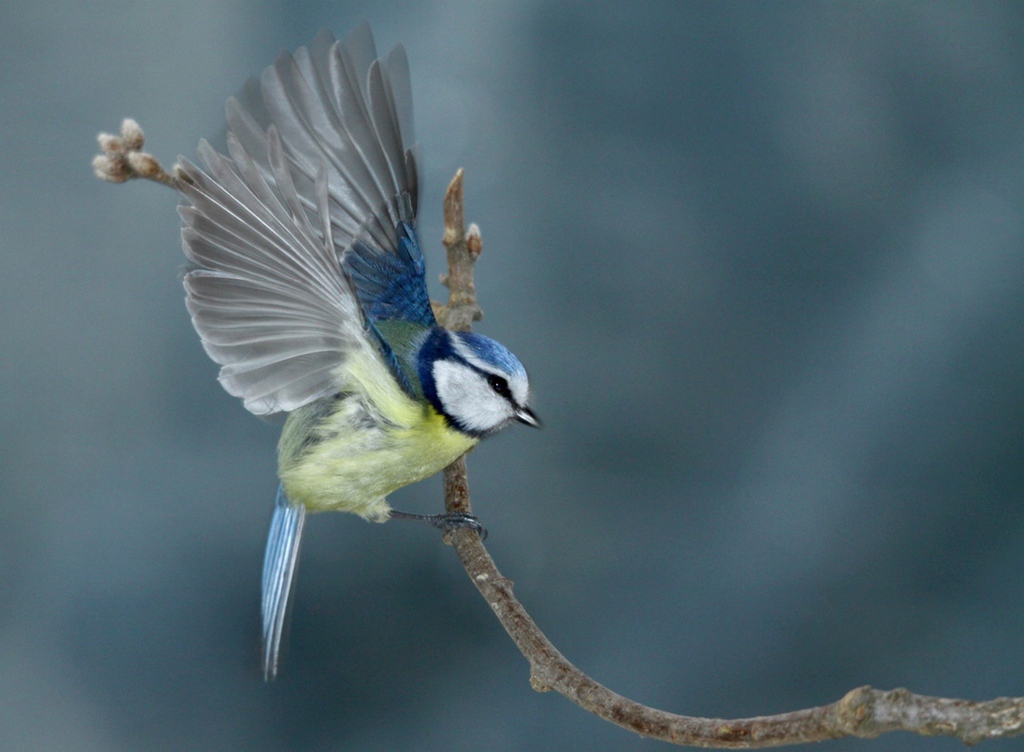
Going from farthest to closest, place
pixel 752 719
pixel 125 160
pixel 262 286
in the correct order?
pixel 125 160, pixel 262 286, pixel 752 719

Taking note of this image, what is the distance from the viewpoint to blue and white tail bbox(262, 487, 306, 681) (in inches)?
32.1

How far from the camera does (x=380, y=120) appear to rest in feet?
2.75

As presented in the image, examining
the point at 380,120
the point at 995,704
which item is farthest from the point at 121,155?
the point at 995,704

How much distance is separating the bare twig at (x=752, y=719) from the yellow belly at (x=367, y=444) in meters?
0.09

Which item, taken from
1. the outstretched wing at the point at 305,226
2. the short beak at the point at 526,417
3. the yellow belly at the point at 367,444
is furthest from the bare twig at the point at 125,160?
the short beak at the point at 526,417

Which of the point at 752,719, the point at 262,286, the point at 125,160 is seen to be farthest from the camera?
the point at 125,160

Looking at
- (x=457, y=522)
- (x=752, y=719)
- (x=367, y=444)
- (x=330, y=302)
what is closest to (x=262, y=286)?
(x=330, y=302)

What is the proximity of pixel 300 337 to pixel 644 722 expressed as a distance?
35 cm

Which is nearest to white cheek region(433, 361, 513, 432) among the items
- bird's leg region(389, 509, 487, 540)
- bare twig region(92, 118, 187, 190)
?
bird's leg region(389, 509, 487, 540)

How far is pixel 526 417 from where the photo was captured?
2.42ft

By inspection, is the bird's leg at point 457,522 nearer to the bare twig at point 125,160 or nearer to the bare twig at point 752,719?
the bare twig at point 752,719

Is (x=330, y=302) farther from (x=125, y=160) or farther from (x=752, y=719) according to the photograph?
(x=752, y=719)

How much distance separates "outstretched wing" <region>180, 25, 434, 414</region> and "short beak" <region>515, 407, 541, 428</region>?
0.30 ft

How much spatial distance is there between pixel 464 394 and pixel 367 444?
0.27 feet
